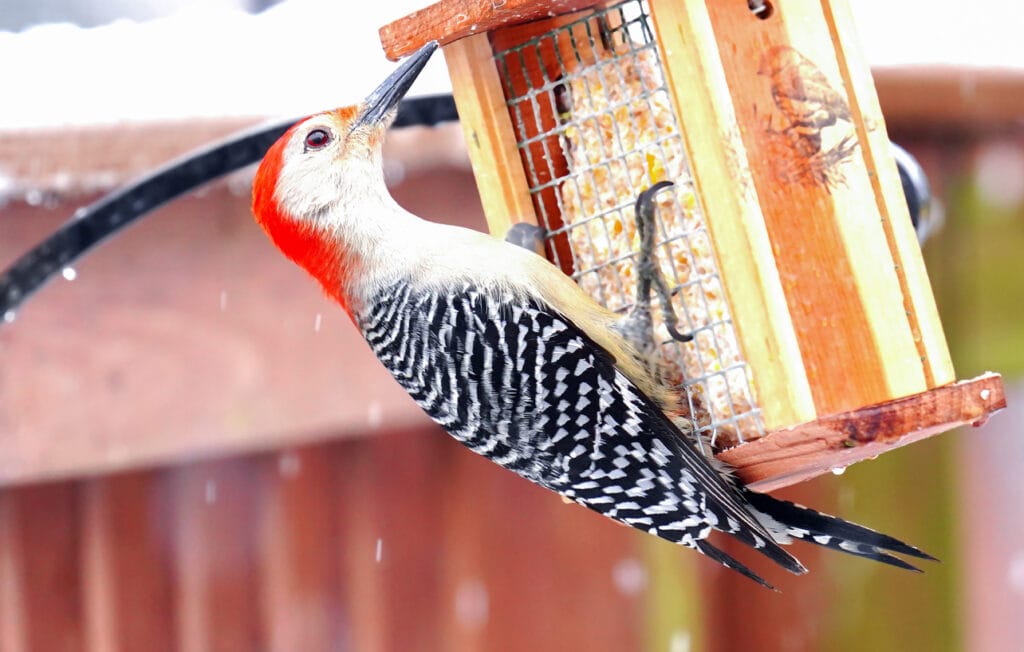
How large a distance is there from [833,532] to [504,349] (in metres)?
0.73

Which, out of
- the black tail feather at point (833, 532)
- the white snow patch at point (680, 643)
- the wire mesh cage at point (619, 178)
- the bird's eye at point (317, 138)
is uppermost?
the bird's eye at point (317, 138)

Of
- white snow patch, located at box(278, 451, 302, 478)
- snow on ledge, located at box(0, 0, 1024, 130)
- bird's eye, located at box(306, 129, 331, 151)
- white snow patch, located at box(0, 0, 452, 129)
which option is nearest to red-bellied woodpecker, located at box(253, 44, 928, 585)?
bird's eye, located at box(306, 129, 331, 151)

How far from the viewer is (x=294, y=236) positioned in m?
2.49

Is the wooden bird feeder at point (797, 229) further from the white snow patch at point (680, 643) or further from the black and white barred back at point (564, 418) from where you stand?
the white snow patch at point (680, 643)

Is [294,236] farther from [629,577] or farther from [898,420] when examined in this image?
[629,577]

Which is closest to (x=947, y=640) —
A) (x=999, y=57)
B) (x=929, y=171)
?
(x=929, y=171)

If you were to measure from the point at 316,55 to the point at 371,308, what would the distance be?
1.64 m

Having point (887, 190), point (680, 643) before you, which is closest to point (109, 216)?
point (887, 190)

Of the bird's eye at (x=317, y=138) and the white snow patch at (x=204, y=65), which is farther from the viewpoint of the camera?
the white snow patch at (x=204, y=65)

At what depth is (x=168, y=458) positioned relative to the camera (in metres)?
3.25

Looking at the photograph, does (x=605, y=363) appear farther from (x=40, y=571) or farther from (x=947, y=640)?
(x=947, y=640)

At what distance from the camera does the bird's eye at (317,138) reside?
8.14ft

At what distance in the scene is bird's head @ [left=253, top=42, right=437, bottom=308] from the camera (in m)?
2.42

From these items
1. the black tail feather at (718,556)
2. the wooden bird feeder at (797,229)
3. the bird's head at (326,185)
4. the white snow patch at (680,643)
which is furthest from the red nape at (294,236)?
the white snow patch at (680,643)
